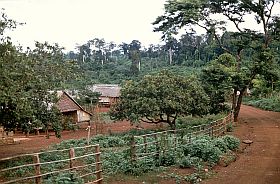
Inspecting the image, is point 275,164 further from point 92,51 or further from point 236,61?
point 92,51

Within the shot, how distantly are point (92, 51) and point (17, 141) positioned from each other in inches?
2809

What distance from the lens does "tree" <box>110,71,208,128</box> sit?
2633cm

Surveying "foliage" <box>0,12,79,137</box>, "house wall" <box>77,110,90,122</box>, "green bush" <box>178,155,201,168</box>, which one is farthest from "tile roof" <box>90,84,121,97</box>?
"green bush" <box>178,155,201,168</box>

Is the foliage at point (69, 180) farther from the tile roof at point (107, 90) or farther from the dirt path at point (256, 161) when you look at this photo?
the tile roof at point (107, 90)

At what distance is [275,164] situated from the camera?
16.1 m

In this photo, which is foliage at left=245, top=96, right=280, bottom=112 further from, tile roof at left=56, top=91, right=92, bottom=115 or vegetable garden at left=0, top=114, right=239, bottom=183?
vegetable garden at left=0, top=114, right=239, bottom=183

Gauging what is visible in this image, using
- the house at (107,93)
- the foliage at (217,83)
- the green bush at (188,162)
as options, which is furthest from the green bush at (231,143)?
the house at (107,93)

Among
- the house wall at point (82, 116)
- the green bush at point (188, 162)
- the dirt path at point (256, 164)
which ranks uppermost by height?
the house wall at point (82, 116)

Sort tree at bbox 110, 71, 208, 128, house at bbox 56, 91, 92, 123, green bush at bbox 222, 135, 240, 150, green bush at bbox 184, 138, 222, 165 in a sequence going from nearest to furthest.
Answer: green bush at bbox 184, 138, 222, 165
green bush at bbox 222, 135, 240, 150
tree at bbox 110, 71, 208, 128
house at bbox 56, 91, 92, 123

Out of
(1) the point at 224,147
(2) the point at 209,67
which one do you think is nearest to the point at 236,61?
(2) the point at 209,67

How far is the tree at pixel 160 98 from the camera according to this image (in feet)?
86.4

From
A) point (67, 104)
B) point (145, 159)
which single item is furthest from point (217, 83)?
point (145, 159)

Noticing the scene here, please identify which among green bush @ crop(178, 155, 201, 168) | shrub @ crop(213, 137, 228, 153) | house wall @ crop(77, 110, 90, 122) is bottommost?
green bush @ crop(178, 155, 201, 168)

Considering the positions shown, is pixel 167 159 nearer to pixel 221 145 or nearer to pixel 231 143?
pixel 221 145
